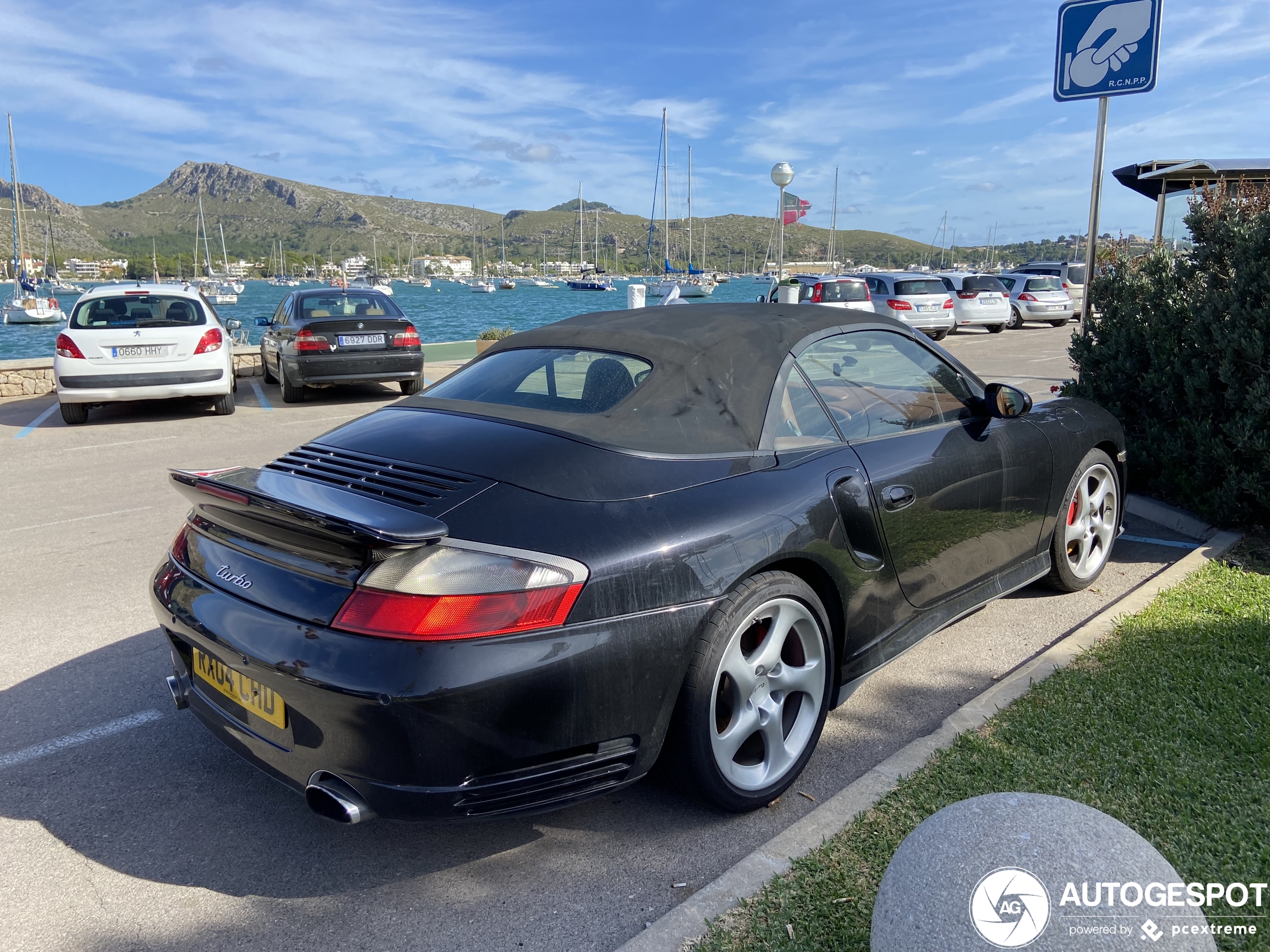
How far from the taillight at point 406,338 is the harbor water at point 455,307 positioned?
1.83 m

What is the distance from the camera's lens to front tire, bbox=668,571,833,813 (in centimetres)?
259

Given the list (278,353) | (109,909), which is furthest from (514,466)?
(278,353)

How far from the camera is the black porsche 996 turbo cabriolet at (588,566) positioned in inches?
89.6

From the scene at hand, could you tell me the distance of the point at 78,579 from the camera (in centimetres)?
512

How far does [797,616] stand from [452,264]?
6814 inches

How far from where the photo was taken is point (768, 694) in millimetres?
2861

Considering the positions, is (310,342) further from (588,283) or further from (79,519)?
(588,283)

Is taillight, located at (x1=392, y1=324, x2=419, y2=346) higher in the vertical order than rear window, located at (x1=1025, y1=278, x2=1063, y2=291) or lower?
lower

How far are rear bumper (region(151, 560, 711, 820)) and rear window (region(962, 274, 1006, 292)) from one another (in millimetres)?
25282

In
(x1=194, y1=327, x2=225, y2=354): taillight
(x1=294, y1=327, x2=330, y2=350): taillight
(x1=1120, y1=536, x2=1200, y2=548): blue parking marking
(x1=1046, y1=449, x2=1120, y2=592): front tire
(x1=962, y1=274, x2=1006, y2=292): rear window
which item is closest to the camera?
(x1=1046, y1=449, x2=1120, y2=592): front tire

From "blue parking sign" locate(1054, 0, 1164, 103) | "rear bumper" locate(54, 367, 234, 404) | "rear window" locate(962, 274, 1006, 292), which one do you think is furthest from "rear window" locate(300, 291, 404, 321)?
"rear window" locate(962, 274, 1006, 292)

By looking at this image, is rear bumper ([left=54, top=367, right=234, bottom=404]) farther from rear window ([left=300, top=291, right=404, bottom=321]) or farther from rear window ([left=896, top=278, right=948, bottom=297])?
rear window ([left=896, top=278, right=948, bottom=297])

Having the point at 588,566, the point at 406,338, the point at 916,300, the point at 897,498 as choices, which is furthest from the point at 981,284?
the point at 588,566

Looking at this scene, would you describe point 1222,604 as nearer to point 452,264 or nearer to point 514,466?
point 514,466
